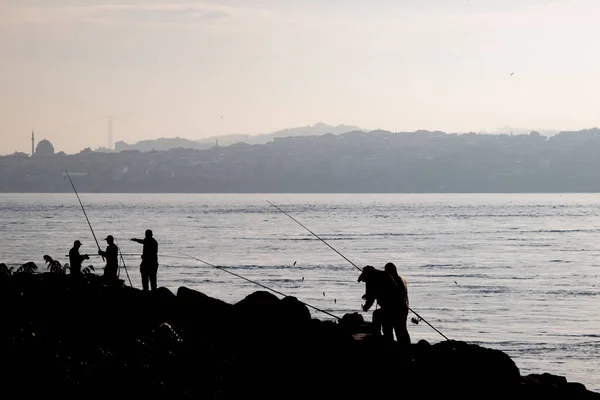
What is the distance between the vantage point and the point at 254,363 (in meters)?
14.5

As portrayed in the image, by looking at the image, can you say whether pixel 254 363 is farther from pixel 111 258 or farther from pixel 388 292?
pixel 111 258

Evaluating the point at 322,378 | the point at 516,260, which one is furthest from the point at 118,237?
the point at 322,378

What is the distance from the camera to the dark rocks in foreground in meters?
13.1

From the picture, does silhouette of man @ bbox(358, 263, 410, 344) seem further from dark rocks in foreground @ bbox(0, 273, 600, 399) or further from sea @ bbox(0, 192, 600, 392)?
sea @ bbox(0, 192, 600, 392)

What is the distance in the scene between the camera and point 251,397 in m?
13.1

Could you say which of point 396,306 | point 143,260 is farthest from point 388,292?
point 143,260

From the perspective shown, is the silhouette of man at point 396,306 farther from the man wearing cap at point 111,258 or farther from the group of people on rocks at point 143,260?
the man wearing cap at point 111,258

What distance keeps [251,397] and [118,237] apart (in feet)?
229

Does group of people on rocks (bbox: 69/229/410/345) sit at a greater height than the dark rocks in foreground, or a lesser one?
greater

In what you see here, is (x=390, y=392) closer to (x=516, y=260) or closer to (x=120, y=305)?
(x=120, y=305)

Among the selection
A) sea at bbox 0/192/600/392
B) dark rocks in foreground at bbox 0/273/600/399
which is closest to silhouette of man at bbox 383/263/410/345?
dark rocks in foreground at bbox 0/273/600/399

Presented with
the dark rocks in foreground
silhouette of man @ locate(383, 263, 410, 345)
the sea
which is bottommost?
the sea

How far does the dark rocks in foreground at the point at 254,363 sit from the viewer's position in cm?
1309

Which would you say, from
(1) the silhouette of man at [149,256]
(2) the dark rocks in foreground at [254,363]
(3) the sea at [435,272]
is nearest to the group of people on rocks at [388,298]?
(2) the dark rocks in foreground at [254,363]
